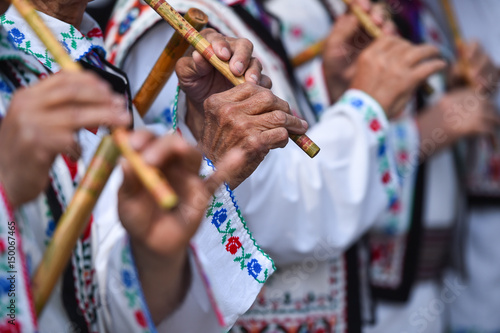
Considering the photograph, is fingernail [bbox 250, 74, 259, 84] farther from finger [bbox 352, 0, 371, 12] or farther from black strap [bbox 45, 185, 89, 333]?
finger [bbox 352, 0, 371, 12]

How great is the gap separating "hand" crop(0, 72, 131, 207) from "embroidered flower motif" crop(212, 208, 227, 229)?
0.91 feet

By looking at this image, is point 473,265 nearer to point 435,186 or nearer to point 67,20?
point 435,186

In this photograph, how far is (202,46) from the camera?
881mm

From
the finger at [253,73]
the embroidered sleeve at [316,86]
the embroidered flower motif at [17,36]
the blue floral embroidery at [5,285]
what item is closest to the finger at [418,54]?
the embroidered sleeve at [316,86]

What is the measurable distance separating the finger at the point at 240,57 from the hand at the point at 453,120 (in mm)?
→ 821

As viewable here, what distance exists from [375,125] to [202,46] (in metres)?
0.53

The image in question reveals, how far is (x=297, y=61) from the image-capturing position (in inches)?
59.4

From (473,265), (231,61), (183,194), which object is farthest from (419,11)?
(183,194)

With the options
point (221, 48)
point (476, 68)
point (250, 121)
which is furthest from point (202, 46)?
point (476, 68)

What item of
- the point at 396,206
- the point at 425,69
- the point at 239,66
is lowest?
the point at 396,206

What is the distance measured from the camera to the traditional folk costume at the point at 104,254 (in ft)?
2.48

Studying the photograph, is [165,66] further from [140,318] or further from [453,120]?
[453,120]

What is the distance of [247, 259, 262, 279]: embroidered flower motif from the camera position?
0.86 meters

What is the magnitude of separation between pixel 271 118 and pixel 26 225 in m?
0.37
